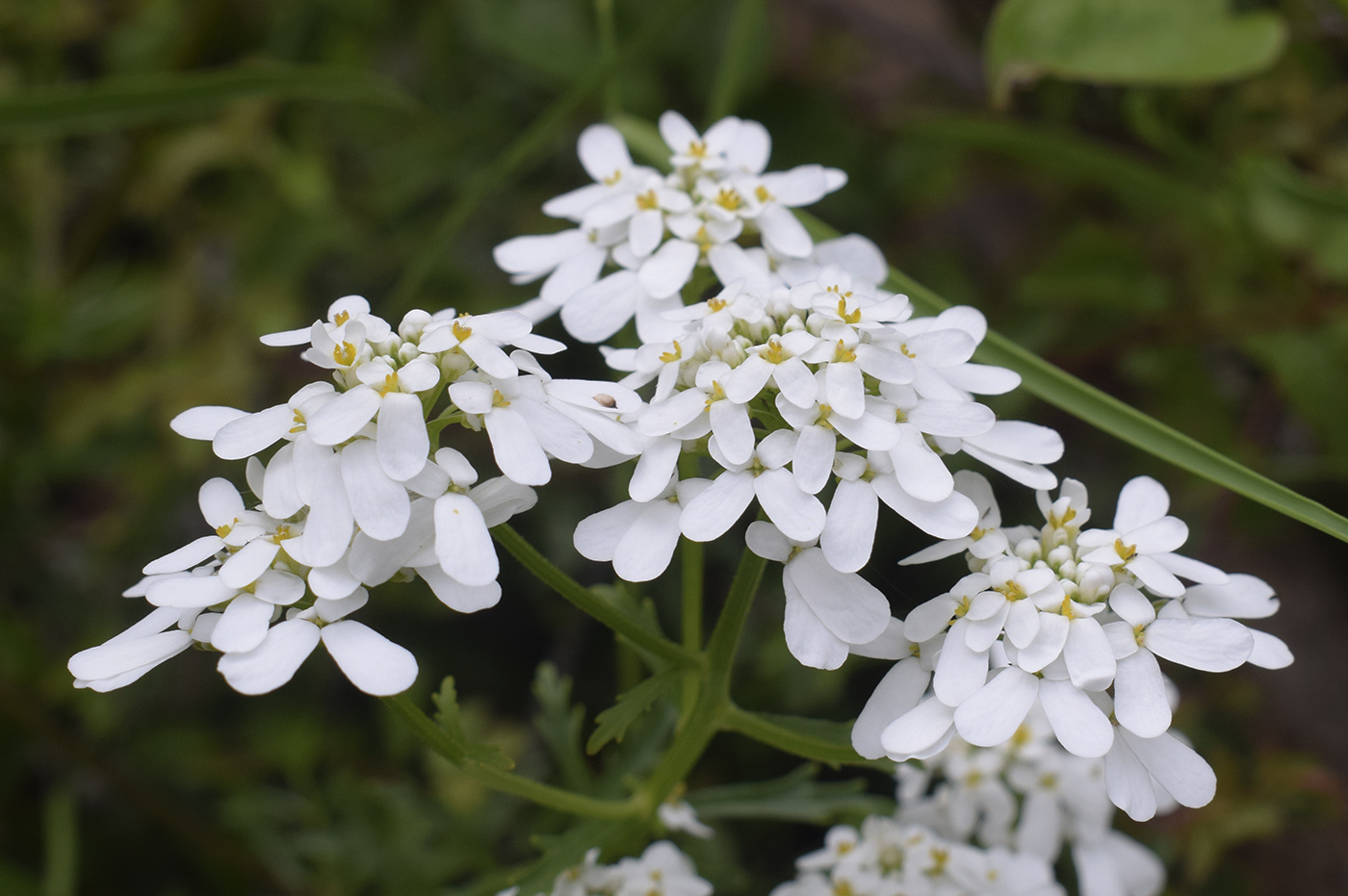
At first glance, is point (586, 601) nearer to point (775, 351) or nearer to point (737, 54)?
point (775, 351)

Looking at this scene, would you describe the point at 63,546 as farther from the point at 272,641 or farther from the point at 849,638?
the point at 849,638

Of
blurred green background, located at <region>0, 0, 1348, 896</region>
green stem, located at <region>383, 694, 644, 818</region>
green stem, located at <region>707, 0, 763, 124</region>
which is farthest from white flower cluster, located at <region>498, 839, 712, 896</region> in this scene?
green stem, located at <region>707, 0, 763, 124</region>

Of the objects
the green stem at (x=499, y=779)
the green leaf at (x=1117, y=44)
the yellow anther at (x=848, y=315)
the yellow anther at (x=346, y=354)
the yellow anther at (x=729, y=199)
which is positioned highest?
the green leaf at (x=1117, y=44)

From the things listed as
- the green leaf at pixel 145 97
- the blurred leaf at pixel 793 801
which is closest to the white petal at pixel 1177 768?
the blurred leaf at pixel 793 801

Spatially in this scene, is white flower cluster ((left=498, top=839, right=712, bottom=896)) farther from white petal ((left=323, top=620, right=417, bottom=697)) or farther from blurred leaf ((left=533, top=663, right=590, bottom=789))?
white petal ((left=323, top=620, right=417, bottom=697))

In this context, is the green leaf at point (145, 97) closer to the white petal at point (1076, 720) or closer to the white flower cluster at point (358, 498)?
the white flower cluster at point (358, 498)

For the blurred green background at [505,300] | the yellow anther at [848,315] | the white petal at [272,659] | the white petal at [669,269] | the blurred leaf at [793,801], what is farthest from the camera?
the blurred green background at [505,300]

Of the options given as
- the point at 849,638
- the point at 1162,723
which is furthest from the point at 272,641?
the point at 1162,723
